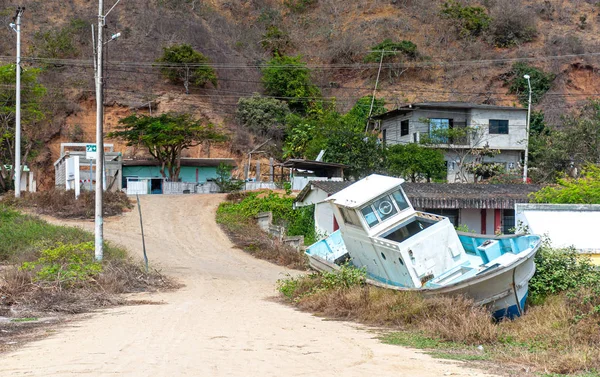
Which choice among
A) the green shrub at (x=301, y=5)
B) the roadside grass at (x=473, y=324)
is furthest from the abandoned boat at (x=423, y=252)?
the green shrub at (x=301, y=5)

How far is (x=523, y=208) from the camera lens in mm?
19594

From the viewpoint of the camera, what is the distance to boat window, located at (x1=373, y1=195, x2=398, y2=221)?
18672 millimetres

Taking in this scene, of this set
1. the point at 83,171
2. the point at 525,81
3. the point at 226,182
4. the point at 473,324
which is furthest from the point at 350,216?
the point at 525,81

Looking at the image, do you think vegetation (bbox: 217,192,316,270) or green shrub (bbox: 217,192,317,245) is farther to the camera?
green shrub (bbox: 217,192,317,245)

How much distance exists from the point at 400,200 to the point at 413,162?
22.6 meters

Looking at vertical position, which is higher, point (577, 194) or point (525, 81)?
point (525, 81)

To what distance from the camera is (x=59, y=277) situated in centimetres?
1892

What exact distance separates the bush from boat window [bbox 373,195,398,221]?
6097 centimetres

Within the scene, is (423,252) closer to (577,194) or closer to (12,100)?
(577,194)

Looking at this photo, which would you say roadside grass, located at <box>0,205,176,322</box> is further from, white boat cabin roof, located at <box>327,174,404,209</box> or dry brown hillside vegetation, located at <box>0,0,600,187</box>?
dry brown hillside vegetation, located at <box>0,0,600,187</box>

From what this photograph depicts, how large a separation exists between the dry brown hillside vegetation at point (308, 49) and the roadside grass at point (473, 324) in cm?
4314

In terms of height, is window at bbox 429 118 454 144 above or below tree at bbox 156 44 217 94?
below

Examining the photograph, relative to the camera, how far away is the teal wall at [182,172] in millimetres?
53344

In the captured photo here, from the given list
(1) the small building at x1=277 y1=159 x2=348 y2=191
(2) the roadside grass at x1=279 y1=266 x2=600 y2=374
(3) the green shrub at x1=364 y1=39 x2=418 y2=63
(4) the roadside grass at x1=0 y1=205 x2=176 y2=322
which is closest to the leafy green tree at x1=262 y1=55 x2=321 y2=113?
(3) the green shrub at x1=364 y1=39 x2=418 y2=63
